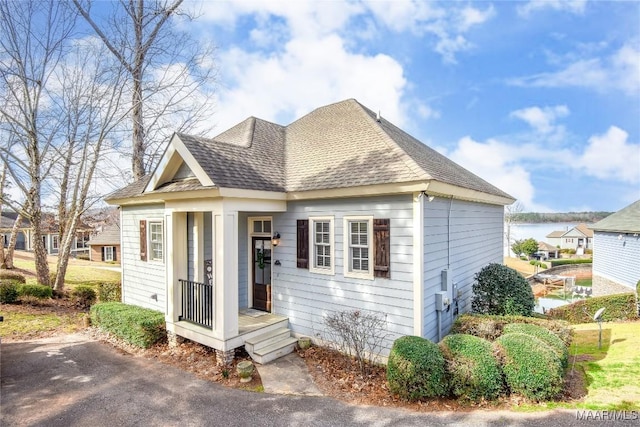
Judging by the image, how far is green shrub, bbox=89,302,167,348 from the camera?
868 cm

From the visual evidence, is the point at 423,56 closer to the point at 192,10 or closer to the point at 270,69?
the point at 270,69

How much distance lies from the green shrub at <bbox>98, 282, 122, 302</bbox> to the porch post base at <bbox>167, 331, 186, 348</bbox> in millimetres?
5552

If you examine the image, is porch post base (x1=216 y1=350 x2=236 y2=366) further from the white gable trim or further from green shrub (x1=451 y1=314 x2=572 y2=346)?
green shrub (x1=451 y1=314 x2=572 y2=346)

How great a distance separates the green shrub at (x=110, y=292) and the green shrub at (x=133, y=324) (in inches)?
98.6

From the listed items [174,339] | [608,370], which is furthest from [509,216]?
[174,339]

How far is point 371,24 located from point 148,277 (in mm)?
12007

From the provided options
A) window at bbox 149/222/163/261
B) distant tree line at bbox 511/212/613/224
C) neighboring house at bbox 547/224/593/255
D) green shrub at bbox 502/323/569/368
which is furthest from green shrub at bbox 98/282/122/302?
neighboring house at bbox 547/224/593/255

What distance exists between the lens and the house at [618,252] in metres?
15.9

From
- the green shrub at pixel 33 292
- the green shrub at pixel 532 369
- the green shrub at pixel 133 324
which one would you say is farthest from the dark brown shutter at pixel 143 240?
the green shrub at pixel 532 369

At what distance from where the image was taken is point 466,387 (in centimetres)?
561

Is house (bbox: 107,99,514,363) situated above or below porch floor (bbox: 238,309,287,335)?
above

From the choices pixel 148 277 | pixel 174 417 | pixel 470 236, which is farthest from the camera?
pixel 148 277

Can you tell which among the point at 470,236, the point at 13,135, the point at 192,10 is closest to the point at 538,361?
the point at 470,236

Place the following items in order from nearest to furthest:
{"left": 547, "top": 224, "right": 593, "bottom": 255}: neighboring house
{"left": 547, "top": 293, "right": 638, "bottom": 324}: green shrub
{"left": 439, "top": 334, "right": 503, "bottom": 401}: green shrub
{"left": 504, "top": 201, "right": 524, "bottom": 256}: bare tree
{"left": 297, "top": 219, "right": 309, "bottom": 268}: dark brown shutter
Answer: {"left": 439, "top": 334, "right": 503, "bottom": 401}: green shrub
{"left": 297, "top": 219, "right": 309, "bottom": 268}: dark brown shutter
{"left": 547, "top": 293, "right": 638, "bottom": 324}: green shrub
{"left": 504, "top": 201, "right": 524, "bottom": 256}: bare tree
{"left": 547, "top": 224, "right": 593, "bottom": 255}: neighboring house
